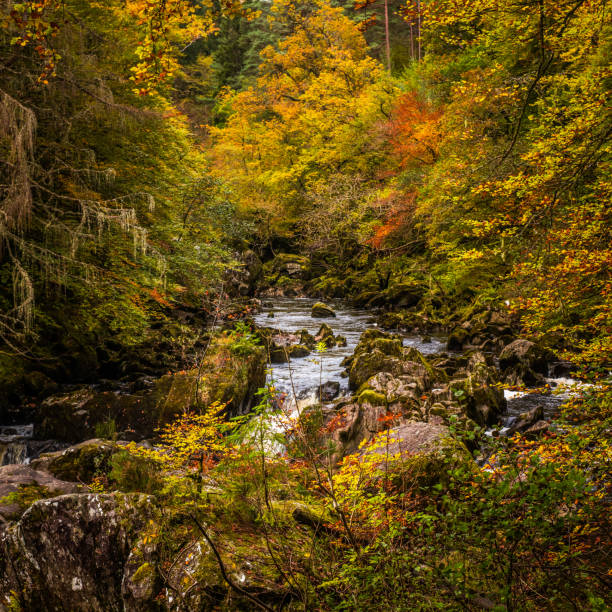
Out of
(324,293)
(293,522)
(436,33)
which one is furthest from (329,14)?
(293,522)

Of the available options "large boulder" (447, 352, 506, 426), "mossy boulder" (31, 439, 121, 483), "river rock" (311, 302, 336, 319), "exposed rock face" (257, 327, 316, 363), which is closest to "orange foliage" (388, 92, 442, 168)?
"river rock" (311, 302, 336, 319)

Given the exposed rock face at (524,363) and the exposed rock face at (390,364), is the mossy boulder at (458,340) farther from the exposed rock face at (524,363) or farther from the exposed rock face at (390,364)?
the exposed rock face at (390,364)

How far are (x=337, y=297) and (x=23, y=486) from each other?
23.2 meters

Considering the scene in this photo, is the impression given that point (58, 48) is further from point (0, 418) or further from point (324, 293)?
point (324, 293)

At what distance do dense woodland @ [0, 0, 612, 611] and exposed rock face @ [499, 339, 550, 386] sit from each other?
16cm

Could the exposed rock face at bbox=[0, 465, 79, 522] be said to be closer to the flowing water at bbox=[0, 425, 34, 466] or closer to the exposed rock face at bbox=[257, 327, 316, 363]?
the flowing water at bbox=[0, 425, 34, 466]

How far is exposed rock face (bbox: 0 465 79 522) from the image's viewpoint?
4.02 m

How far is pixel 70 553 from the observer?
3543 mm

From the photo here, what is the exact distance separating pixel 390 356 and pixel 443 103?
1352cm

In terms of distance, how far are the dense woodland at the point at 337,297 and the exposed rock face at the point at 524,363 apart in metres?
0.16

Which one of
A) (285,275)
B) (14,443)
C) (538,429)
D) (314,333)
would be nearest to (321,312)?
(314,333)

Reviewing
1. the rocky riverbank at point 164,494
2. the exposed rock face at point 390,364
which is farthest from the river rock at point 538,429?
the exposed rock face at point 390,364

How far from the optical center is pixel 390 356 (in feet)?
36.1

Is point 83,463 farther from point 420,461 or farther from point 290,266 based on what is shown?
point 290,266
